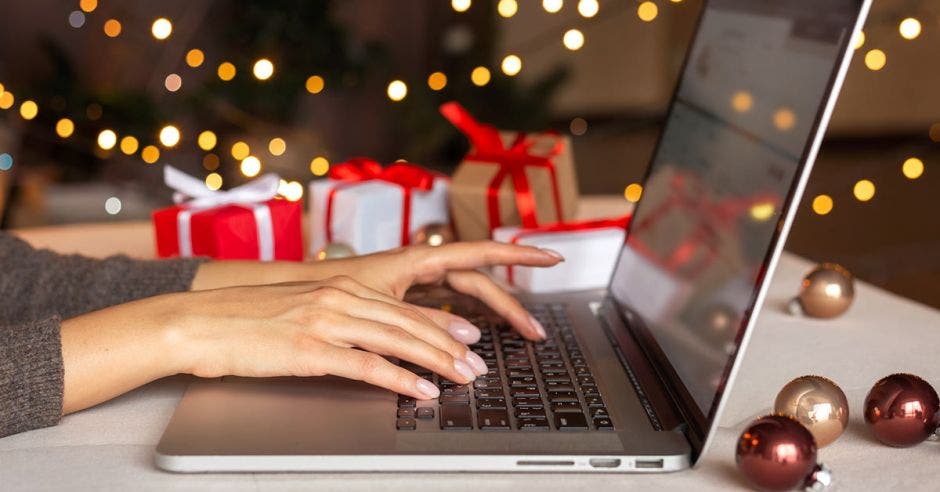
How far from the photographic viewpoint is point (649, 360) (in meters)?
0.80

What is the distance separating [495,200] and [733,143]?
17.4 inches

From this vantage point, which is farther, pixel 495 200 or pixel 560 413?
pixel 495 200

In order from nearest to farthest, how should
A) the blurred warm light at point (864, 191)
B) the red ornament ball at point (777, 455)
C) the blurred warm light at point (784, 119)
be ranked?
1. the red ornament ball at point (777, 455)
2. the blurred warm light at point (784, 119)
3. the blurred warm light at point (864, 191)

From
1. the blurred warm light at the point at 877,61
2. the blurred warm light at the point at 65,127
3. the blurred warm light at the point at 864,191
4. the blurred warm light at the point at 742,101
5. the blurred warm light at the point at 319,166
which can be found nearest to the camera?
the blurred warm light at the point at 742,101

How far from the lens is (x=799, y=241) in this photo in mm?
3455

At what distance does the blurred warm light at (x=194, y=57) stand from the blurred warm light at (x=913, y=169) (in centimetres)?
295

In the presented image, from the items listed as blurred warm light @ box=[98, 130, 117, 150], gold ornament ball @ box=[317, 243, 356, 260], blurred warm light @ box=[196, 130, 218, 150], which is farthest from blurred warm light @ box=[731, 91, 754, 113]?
blurred warm light @ box=[196, 130, 218, 150]

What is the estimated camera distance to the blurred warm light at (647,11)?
4176 mm

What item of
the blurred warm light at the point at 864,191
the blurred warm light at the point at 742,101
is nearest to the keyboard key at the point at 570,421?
the blurred warm light at the point at 742,101

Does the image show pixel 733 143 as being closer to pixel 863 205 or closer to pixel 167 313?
pixel 167 313

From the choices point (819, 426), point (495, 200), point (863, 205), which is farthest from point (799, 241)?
point (819, 426)

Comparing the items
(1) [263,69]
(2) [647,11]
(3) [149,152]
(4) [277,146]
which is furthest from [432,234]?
(2) [647,11]

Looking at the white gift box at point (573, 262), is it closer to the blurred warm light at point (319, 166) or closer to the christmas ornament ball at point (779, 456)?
the christmas ornament ball at point (779, 456)

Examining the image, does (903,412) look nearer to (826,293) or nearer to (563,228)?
(826,293)
